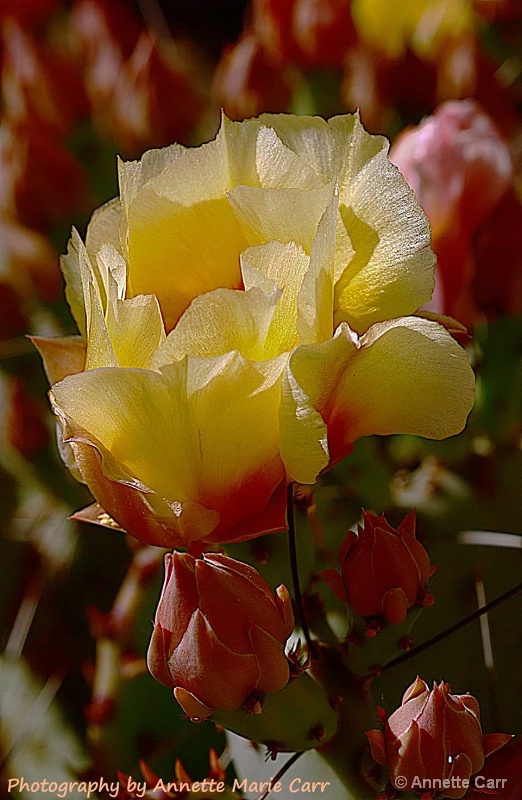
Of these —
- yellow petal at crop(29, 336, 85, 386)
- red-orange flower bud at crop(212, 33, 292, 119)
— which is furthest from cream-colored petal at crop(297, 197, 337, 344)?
red-orange flower bud at crop(212, 33, 292, 119)

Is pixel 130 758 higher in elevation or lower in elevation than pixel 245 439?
lower

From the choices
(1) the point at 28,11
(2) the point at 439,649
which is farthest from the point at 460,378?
(1) the point at 28,11

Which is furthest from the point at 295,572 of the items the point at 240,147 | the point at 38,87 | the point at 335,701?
the point at 38,87

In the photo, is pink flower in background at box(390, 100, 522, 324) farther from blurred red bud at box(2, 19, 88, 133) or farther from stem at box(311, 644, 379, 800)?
blurred red bud at box(2, 19, 88, 133)

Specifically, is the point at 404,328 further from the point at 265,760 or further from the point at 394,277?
the point at 265,760

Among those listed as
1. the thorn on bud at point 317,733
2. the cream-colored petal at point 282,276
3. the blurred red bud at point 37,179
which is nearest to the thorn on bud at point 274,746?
the thorn on bud at point 317,733

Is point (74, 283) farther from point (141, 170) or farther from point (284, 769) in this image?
point (284, 769)

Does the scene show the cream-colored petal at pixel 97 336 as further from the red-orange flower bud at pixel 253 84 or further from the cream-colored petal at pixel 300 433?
the red-orange flower bud at pixel 253 84

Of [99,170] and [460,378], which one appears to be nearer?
[460,378]
